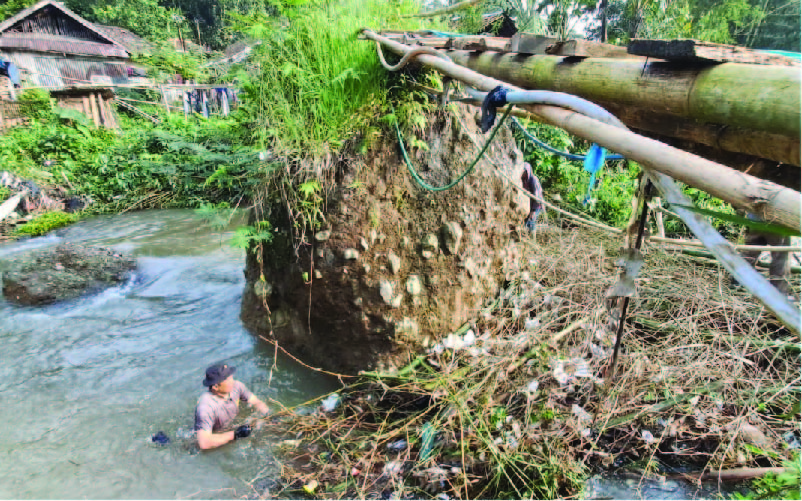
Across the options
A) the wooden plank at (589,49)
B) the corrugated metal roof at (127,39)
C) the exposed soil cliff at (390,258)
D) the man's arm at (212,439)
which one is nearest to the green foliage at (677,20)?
the exposed soil cliff at (390,258)

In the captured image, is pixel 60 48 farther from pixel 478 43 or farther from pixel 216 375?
pixel 478 43

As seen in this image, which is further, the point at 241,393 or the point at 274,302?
the point at 274,302

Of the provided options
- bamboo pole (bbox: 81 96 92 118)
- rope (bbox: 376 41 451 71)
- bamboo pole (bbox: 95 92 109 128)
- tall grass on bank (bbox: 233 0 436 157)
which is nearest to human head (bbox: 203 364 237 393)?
tall grass on bank (bbox: 233 0 436 157)

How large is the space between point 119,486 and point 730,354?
5.08 m

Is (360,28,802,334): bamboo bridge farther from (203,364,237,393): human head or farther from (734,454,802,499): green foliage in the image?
(203,364,237,393): human head

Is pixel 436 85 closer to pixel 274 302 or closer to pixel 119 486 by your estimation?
pixel 274 302

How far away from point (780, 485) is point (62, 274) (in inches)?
338

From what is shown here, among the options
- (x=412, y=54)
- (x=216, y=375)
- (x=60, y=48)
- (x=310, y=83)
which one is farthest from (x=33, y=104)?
(x=412, y=54)

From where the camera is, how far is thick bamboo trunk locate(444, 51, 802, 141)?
4.10 feet

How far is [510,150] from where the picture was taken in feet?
16.6

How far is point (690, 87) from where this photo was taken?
5.18 ft

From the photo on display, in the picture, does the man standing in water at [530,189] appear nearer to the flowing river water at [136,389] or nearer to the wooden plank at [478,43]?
the wooden plank at [478,43]

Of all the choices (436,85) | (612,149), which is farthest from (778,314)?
(436,85)

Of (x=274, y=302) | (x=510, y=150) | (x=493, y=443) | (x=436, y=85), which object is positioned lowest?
(x=493, y=443)
